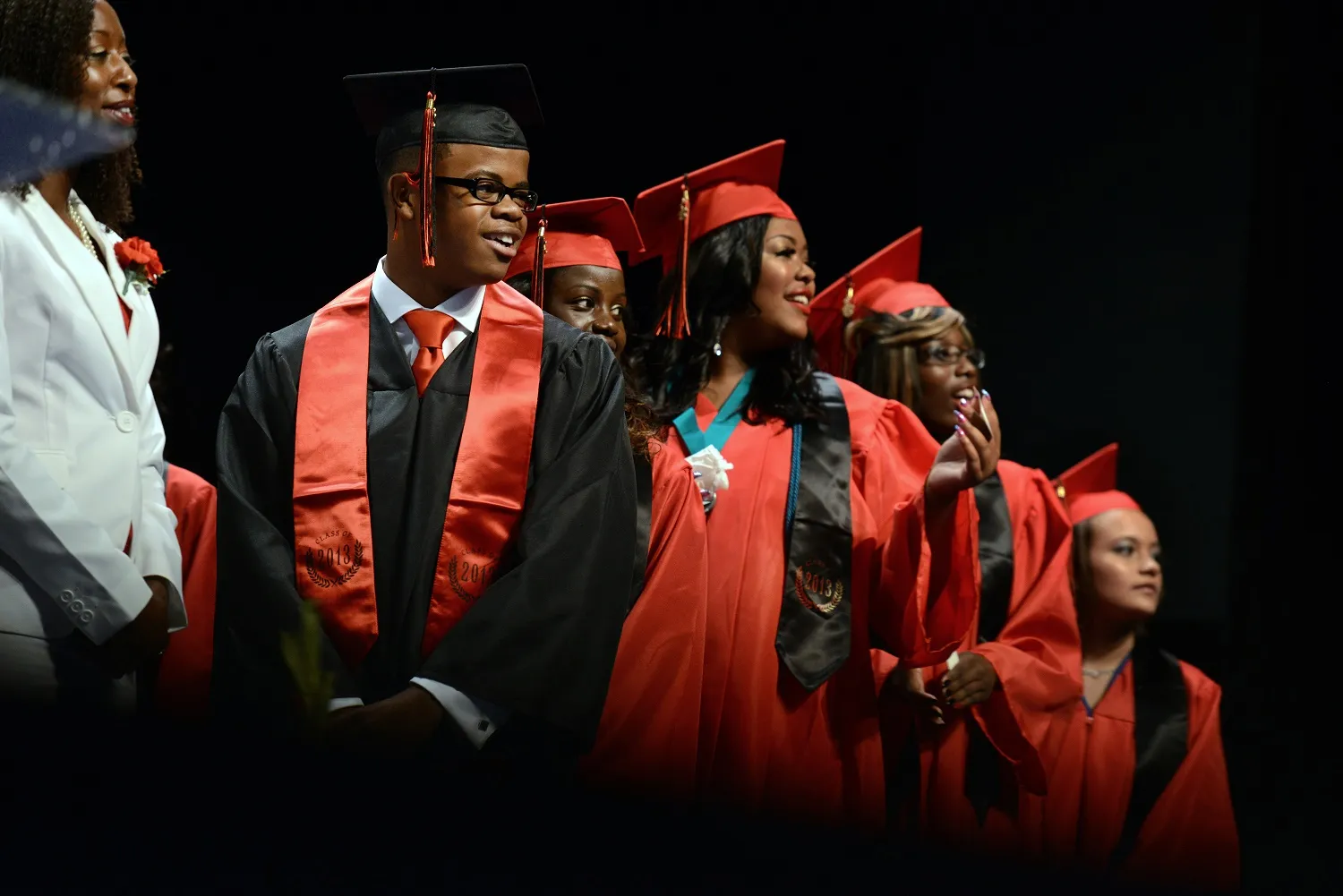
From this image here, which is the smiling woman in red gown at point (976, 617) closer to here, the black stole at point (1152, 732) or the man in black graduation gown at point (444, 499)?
the black stole at point (1152, 732)

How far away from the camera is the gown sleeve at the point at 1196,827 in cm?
341

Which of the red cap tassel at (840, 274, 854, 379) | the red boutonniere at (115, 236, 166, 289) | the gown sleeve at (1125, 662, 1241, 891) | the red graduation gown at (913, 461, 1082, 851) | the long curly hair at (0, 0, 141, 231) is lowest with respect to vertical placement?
the gown sleeve at (1125, 662, 1241, 891)

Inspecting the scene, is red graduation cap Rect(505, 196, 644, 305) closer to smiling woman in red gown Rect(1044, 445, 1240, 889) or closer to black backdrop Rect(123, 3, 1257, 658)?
black backdrop Rect(123, 3, 1257, 658)

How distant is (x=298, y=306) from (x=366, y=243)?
15 cm

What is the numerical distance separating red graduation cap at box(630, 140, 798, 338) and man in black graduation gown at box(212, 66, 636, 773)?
0.81 meters

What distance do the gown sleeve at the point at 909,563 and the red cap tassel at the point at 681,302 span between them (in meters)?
0.39

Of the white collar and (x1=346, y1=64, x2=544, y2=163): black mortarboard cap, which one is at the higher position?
(x1=346, y1=64, x2=544, y2=163): black mortarboard cap

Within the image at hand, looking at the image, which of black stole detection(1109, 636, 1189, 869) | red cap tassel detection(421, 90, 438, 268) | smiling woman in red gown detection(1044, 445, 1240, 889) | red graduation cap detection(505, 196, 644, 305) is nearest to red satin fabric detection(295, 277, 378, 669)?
red cap tassel detection(421, 90, 438, 268)

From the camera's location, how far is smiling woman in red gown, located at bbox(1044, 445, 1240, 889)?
345cm

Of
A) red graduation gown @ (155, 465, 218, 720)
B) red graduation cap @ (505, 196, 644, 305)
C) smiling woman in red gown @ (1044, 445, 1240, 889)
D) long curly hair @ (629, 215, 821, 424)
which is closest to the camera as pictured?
red graduation gown @ (155, 465, 218, 720)

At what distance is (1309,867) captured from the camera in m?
3.54

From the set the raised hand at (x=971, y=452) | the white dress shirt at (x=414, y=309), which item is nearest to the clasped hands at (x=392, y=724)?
the white dress shirt at (x=414, y=309)

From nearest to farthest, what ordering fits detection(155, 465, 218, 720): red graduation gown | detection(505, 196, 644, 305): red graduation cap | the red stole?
the red stole, detection(155, 465, 218, 720): red graduation gown, detection(505, 196, 644, 305): red graduation cap

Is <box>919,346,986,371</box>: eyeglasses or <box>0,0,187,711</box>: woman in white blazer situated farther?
<box>919,346,986,371</box>: eyeglasses
